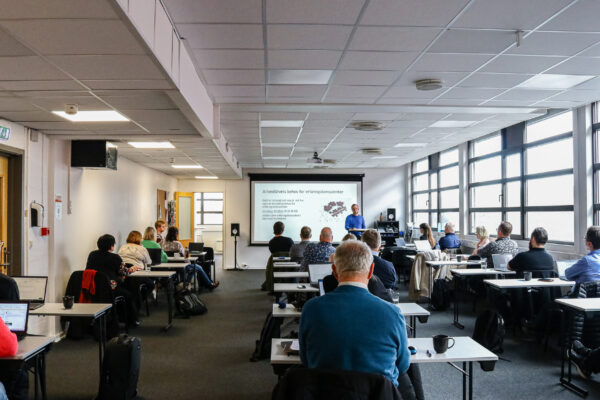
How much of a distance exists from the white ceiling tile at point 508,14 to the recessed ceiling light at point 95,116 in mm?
3434

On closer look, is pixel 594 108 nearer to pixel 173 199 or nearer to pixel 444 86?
pixel 444 86

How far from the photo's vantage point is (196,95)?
14.1 feet

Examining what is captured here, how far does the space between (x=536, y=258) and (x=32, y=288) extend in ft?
17.9

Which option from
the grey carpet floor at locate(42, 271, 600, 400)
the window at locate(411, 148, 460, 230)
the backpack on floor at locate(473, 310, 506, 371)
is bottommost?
the grey carpet floor at locate(42, 271, 600, 400)

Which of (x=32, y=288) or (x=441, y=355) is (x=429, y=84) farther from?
(x=32, y=288)

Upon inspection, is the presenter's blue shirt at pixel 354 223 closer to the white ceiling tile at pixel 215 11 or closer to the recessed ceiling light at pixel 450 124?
the recessed ceiling light at pixel 450 124

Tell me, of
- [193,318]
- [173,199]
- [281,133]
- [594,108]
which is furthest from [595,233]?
[173,199]

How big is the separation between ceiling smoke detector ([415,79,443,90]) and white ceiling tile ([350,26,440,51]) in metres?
0.91

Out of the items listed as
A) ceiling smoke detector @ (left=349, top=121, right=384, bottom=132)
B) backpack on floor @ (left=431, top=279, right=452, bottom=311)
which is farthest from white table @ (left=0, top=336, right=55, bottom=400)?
backpack on floor @ (left=431, top=279, right=452, bottom=311)

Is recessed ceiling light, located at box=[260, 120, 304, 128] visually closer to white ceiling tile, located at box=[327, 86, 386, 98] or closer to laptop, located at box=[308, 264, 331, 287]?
white ceiling tile, located at box=[327, 86, 386, 98]

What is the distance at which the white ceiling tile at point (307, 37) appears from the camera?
329 cm

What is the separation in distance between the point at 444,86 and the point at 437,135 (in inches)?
126

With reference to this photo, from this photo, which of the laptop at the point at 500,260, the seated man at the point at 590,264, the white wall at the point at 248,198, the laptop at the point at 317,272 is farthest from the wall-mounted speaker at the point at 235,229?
the seated man at the point at 590,264

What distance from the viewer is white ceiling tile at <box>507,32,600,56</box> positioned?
11.5 ft
